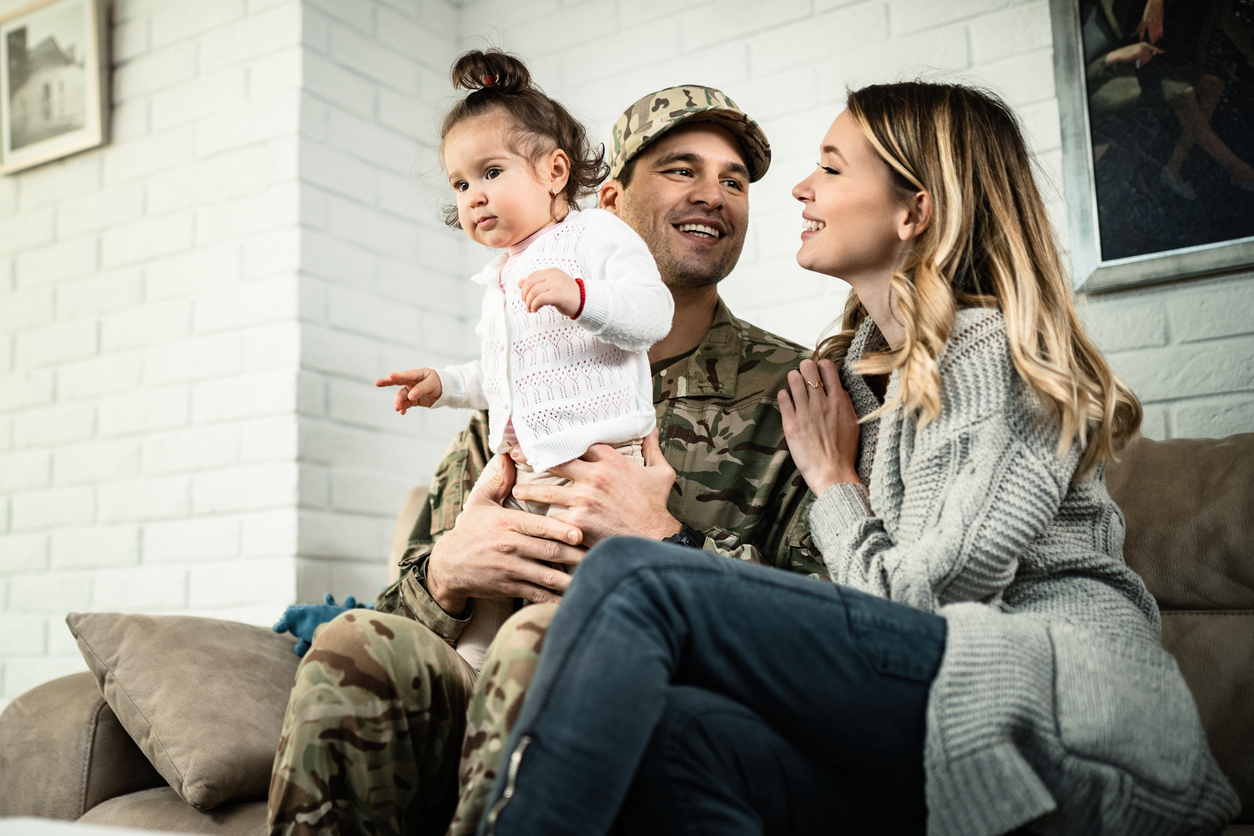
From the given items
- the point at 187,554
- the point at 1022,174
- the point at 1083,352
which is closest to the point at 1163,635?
the point at 1083,352

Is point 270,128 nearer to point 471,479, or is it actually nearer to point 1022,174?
point 471,479

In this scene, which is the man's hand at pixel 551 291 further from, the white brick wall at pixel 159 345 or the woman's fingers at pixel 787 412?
the white brick wall at pixel 159 345

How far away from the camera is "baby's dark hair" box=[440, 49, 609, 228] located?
60.6 inches

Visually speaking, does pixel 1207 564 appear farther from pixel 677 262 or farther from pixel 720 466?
pixel 677 262

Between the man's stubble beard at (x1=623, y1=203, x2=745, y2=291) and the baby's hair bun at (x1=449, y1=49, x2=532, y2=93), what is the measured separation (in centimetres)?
42

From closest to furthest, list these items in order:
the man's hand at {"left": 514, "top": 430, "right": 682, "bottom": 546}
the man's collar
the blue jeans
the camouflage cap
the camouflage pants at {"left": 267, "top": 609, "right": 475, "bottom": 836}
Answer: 1. the blue jeans
2. the camouflage pants at {"left": 267, "top": 609, "right": 475, "bottom": 836}
3. the man's hand at {"left": 514, "top": 430, "right": 682, "bottom": 546}
4. the man's collar
5. the camouflage cap

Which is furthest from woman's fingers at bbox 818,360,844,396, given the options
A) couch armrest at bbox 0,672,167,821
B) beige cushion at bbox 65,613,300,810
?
couch armrest at bbox 0,672,167,821

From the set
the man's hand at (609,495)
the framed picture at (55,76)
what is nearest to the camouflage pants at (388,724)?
the man's hand at (609,495)

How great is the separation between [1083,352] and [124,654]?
143cm

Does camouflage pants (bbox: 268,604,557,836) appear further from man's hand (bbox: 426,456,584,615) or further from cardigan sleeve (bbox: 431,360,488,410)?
cardigan sleeve (bbox: 431,360,488,410)

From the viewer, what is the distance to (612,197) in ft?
6.53

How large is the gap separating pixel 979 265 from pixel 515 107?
0.70 meters

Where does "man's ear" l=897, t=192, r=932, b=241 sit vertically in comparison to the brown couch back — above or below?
above

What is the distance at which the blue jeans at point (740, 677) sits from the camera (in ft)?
2.91
